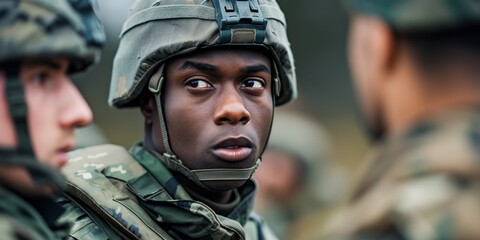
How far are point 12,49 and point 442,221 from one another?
4.68 ft

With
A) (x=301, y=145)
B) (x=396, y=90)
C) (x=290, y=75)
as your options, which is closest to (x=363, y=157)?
(x=301, y=145)

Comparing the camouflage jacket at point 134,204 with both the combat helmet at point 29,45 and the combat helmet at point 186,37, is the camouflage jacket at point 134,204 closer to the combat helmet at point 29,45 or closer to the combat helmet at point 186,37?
the combat helmet at point 186,37

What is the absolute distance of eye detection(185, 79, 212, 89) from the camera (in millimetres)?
5047

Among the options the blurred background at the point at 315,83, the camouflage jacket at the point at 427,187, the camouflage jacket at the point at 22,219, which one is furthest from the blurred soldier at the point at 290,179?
the camouflage jacket at the point at 427,187

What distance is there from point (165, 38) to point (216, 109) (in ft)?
1.33

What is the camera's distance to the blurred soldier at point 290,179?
11484 mm

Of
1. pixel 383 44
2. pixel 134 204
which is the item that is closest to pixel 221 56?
pixel 134 204

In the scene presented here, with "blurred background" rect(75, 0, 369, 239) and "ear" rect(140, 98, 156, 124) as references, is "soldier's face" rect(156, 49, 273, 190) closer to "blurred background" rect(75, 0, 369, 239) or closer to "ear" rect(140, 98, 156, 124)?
"ear" rect(140, 98, 156, 124)

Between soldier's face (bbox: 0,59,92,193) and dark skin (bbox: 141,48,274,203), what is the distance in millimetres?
1224

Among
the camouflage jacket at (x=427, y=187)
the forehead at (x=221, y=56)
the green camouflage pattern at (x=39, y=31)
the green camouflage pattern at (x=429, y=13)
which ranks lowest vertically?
the forehead at (x=221, y=56)

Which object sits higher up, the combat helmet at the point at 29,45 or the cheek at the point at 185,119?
the combat helmet at the point at 29,45

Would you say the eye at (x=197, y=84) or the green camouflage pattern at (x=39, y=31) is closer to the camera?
the green camouflage pattern at (x=39, y=31)

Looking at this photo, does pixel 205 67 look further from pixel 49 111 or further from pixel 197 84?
pixel 49 111

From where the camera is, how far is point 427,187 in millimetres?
3512
